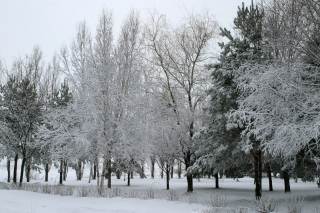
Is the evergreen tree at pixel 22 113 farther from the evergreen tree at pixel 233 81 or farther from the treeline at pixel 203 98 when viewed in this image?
the evergreen tree at pixel 233 81

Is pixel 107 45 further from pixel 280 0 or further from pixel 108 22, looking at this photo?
pixel 280 0

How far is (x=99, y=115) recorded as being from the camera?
960 centimetres

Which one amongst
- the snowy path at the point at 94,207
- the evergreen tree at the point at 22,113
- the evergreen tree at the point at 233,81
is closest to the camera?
the snowy path at the point at 94,207

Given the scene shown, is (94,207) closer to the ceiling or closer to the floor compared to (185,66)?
closer to the floor

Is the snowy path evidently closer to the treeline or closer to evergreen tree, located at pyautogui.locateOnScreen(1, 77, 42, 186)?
the treeline

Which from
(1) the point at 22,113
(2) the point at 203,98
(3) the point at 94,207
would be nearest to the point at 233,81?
(2) the point at 203,98

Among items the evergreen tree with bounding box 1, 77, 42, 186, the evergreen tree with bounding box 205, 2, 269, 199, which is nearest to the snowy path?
the evergreen tree with bounding box 205, 2, 269, 199

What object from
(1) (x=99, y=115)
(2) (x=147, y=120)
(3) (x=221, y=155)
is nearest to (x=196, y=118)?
(3) (x=221, y=155)

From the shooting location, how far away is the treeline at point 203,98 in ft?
21.4

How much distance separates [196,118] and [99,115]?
24.3ft

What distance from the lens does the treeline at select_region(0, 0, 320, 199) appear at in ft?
21.4

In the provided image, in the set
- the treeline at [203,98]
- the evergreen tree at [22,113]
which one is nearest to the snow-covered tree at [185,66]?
the treeline at [203,98]

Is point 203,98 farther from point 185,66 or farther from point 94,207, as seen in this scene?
point 94,207

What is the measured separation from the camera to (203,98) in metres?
15.2
